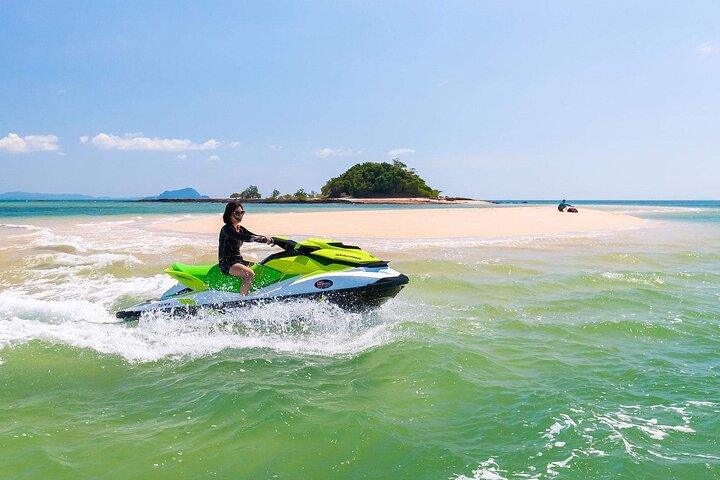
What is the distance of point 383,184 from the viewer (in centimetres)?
10319

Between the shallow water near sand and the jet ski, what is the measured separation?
20 centimetres

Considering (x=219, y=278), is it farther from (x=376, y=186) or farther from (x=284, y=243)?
(x=376, y=186)

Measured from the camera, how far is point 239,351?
18.9 feet

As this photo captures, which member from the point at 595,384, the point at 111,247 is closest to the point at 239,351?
the point at 595,384

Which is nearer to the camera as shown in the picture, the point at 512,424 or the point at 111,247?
the point at 512,424

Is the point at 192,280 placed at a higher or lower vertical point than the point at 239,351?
higher

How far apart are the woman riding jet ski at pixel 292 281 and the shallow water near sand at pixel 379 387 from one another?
0.20 meters

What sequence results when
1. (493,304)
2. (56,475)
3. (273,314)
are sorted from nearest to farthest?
1. (56,475)
2. (273,314)
3. (493,304)

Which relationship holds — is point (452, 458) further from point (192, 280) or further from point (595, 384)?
point (192, 280)

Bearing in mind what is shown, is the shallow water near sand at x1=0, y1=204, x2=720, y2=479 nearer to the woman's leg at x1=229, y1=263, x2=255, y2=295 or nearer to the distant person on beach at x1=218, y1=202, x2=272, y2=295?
the woman's leg at x1=229, y1=263, x2=255, y2=295

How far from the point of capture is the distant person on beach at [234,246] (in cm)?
666

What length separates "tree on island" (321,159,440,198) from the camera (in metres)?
103

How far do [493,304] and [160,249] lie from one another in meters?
11.5

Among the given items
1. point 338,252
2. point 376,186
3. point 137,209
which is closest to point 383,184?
point 376,186
